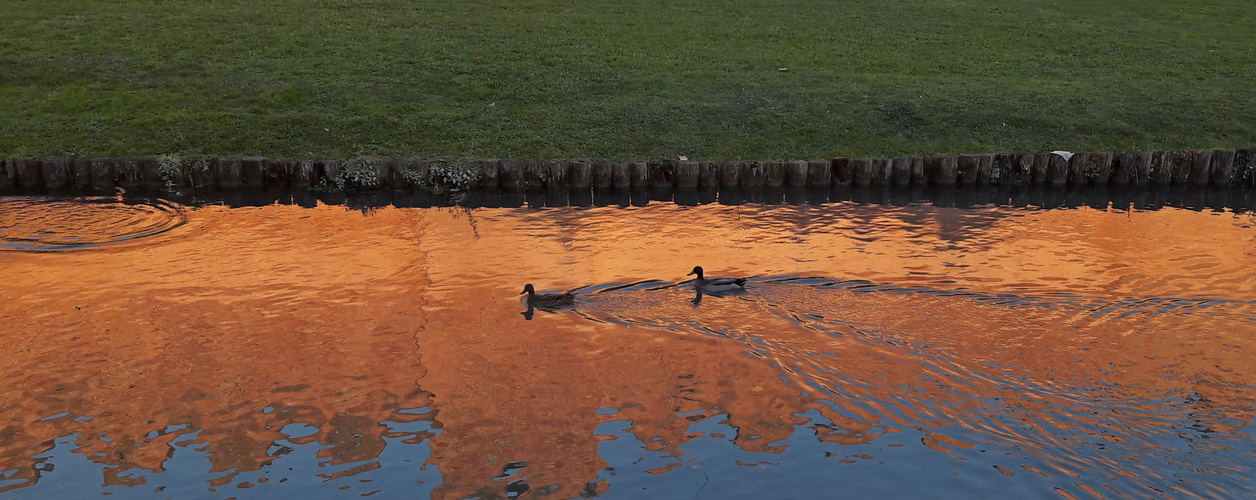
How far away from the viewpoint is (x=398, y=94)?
995 inches

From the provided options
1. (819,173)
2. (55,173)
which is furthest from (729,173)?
(55,173)

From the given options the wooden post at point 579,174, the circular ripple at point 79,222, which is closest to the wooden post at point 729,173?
the wooden post at point 579,174

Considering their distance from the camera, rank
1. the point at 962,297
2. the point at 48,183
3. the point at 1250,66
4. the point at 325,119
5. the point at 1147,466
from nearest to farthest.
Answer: the point at 1147,466
the point at 962,297
the point at 48,183
the point at 325,119
the point at 1250,66

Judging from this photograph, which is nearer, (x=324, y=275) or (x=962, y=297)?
(x=962, y=297)

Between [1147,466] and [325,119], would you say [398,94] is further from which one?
[1147,466]

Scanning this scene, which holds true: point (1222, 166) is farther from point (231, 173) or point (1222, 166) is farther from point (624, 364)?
point (231, 173)

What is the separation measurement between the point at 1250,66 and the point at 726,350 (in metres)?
26.3

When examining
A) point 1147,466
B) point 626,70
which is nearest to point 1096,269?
point 1147,466

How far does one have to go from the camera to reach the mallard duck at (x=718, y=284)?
43.0 ft

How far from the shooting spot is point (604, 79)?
26.9 m

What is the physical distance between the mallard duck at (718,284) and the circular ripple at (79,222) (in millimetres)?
9549

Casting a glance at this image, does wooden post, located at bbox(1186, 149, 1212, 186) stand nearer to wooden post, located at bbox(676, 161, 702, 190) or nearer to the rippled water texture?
the rippled water texture

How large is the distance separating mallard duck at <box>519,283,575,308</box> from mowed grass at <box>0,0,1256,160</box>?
9280 mm

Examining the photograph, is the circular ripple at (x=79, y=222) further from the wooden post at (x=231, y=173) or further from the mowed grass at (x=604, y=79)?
the mowed grass at (x=604, y=79)
